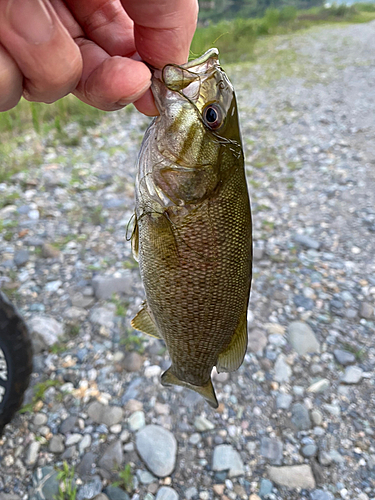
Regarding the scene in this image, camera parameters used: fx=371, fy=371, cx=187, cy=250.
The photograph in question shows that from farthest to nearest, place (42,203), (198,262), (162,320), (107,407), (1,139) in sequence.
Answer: (1,139) < (42,203) < (107,407) < (162,320) < (198,262)

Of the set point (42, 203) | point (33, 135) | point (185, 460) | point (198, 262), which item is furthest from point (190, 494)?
point (33, 135)

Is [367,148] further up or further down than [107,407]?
further down

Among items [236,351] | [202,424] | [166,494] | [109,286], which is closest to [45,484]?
[166,494]

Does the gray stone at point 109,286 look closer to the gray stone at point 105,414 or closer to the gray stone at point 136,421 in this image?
the gray stone at point 105,414

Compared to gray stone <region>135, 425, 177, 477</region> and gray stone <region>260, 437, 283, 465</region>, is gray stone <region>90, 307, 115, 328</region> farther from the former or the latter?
gray stone <region>260, 437, 283, 465</region>

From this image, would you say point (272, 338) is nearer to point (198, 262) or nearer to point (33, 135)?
point (198, 262)

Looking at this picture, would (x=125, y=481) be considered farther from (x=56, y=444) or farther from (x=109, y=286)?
(x=109, y=286)
